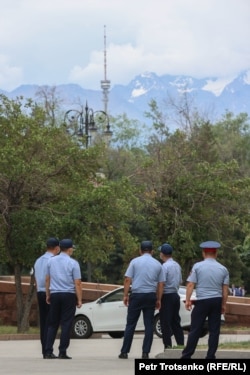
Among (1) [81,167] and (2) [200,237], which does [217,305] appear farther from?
(2) [200,237]

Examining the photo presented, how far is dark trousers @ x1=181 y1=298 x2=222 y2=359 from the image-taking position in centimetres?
1541

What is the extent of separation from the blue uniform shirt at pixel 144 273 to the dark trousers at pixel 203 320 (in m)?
2.22

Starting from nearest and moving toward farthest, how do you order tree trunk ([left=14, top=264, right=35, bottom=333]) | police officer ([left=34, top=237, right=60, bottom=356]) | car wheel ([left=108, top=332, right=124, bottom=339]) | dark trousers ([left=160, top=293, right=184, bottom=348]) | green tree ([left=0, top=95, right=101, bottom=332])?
1. police officer ([left=34, top=237, right=60, bottom=356])
2. dark trousers ([left=160, top=293, right=184, bottom=348])
3. green tree ([left=0, top=95, right=101, bottom=332])
4. car wheel ([left=108, top=332, right=124, bottom=339])
5. tree trunk ([left=14, top=264, right=35, bottom=333])

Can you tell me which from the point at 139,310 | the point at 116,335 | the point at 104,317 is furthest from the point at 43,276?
the point at 116,335

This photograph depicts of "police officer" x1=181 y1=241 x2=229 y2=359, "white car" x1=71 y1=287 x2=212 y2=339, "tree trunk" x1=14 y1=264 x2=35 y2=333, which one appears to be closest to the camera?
"police officer" x1=181 y1=241 x2=229 y2=359

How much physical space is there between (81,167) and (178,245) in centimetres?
1127

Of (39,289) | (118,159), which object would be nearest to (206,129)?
(118,159)

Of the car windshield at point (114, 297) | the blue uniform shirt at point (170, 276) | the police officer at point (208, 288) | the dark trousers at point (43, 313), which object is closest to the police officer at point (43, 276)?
the dark trousers at point (43, 313)

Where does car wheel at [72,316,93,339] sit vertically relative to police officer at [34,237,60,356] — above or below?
below

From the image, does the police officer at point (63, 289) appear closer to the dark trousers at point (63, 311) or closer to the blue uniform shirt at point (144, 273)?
the dark trousers at point (63, 311)

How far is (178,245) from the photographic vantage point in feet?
139

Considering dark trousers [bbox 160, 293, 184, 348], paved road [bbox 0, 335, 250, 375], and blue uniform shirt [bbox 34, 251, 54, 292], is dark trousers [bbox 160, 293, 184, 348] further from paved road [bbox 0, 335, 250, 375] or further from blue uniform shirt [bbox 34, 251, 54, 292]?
blue uniform shirt [bbox 34, 251, 54, 292]

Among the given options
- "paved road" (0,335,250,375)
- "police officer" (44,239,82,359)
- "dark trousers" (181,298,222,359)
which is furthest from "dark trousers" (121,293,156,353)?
"dark trousers" (181,298,222,359)

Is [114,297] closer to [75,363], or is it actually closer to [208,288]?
[75,363]
